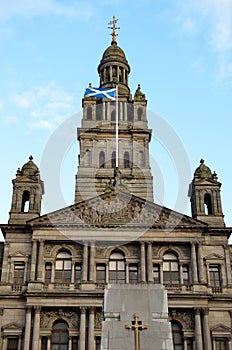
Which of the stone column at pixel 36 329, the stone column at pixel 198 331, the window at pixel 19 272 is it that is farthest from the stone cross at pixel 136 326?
the window at pixel 19 272

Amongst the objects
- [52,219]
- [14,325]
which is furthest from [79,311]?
[52,219]

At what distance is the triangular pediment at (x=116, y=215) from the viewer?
41.0 metres

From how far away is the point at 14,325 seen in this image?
37.9m

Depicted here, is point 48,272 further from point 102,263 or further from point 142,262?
point 142,262

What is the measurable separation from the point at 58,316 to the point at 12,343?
11.9ft

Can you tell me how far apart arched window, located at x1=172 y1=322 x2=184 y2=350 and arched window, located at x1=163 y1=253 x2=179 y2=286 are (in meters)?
3.14

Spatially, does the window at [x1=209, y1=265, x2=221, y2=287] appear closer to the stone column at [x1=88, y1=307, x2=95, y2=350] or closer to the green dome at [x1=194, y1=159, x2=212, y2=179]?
the green dome at [x1=194, y1=159, x2=212, y2=179]

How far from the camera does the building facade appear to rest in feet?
124

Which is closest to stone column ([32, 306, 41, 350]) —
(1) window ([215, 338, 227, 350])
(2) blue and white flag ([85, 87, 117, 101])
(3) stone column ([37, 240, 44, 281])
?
(3) stone column ([37, 240, 44, 281])

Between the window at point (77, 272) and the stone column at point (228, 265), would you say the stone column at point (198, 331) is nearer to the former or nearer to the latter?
the stone column at point (228, 265)

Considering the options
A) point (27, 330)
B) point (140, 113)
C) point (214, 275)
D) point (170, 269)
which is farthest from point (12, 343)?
point (140, 113)

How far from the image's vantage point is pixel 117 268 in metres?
40.3

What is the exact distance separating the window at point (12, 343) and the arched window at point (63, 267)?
16.5ft

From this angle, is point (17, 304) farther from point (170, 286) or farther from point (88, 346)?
point (170, 286)
